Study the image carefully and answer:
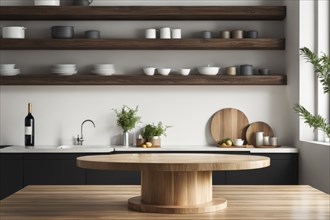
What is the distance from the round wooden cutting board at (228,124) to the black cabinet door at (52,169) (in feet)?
5.04

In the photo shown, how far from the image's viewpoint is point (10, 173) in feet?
20.5

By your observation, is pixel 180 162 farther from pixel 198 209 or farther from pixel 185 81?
pixel 185 81

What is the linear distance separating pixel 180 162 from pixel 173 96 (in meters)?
3.76

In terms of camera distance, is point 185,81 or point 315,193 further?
point 185,81

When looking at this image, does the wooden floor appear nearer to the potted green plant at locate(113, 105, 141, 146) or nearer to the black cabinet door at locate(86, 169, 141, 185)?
the black cabinet door at locate(86, 169, 141, 185)

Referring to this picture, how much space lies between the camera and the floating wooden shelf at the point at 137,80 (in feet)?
21.7

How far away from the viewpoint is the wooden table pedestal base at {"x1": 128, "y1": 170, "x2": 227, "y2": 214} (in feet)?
10.7

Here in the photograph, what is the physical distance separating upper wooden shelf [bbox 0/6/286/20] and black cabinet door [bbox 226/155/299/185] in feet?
5.08

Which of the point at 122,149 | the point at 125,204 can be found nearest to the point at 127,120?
the point at 122,149

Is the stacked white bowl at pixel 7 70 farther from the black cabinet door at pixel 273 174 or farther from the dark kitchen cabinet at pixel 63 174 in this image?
the black cabinet door at pixel 273 174

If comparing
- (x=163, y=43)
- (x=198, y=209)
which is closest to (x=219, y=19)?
(x=163, y=43)

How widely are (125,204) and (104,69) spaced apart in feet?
11.0

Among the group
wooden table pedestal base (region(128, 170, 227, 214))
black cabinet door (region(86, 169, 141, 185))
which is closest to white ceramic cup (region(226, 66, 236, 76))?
black cabinet door (region(86, 169, 141, 185))

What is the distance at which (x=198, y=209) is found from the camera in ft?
10.6
